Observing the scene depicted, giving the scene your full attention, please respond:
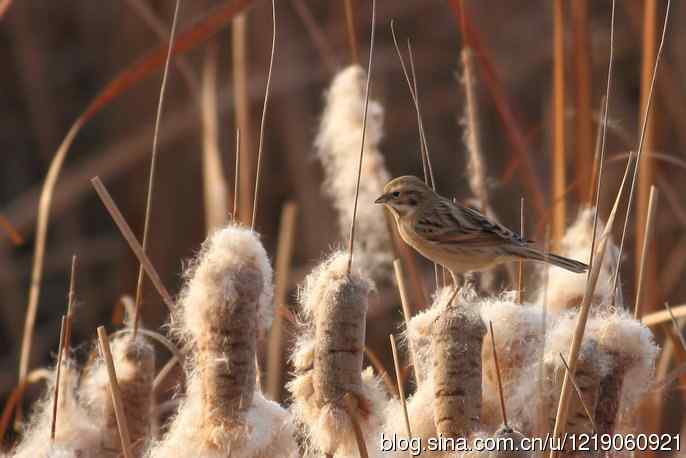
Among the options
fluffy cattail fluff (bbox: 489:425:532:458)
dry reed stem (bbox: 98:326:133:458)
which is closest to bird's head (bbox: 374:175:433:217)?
dry reed stem (bbox: 98:326:133:458)

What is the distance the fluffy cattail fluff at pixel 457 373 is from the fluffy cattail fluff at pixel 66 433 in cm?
66

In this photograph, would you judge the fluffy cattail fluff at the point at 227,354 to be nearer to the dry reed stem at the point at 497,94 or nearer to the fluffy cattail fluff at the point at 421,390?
the fluffy cattail fluff at the point at 421,390

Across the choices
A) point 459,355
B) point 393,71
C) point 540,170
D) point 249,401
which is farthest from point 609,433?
point 393,71

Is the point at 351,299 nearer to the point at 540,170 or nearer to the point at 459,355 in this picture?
the point at 459,355

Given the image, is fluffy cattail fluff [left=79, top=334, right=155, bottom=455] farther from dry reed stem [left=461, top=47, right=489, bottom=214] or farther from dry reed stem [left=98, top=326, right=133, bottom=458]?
dry reed stem [left=461, top=47, right=489, bottom=214]

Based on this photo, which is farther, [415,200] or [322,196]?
[322,196]

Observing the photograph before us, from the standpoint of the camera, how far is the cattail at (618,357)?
5.95 feet

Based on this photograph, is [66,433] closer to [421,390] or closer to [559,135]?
[421,390]

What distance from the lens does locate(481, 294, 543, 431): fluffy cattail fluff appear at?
190 cm

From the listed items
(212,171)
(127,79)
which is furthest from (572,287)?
(212,171)

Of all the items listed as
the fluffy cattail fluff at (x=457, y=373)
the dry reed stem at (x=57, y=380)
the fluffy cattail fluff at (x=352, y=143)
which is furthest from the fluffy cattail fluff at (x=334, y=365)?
the fluffy cattail fluff at (x=352, y=143)

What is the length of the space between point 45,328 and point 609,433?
172 inches

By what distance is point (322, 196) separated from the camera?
542cm

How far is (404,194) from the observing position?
2.69 meters
